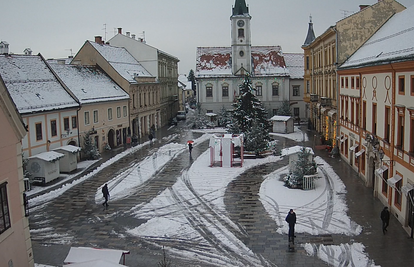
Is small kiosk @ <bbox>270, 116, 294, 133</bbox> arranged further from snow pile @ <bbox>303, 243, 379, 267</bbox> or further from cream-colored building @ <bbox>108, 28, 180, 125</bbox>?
snow pile @ <bbox>303, 243, 379, 267</bbox>

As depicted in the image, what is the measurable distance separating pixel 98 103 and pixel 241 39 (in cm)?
3191

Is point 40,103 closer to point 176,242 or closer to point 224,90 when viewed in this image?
point 176,242

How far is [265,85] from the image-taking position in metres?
64.1

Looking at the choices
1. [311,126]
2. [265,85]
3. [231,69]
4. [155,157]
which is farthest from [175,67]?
[155,157]

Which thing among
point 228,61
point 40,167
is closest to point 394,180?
point 40,167

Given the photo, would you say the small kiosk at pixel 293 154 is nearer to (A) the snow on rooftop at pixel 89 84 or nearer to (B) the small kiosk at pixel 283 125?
(A) the snow on rooftop at pixel 89 84

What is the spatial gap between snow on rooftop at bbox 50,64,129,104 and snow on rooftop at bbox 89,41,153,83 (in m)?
1.99

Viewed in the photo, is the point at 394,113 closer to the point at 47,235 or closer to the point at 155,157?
the point at 47,235

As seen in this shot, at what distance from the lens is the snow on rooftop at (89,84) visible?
37.4m

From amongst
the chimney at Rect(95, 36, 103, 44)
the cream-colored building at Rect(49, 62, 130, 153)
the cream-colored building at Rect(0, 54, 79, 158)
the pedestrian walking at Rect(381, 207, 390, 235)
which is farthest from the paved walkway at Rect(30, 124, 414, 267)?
the chimney at Rect(95, 36, 103, 44)

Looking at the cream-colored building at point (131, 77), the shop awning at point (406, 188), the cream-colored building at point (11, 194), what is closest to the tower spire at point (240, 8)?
the cream-colored building at point (131, 77)

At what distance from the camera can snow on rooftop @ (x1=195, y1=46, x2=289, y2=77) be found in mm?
64188

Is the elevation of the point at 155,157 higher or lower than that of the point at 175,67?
A: lower

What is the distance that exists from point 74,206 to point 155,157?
14.2m
